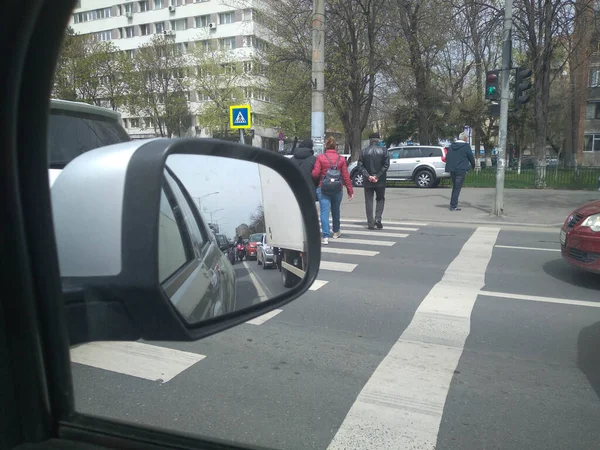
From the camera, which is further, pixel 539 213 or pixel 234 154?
pixel 539 213

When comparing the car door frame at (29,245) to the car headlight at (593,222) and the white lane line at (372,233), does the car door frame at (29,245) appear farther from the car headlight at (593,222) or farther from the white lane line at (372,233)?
the white lane line at (372,233)

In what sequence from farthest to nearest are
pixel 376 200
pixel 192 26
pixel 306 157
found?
1. pixel 192 26
2. pixel 376 200
3. pixel 306 157

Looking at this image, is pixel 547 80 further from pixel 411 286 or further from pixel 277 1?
pixel 411 286

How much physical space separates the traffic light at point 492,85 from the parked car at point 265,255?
11.7 metres

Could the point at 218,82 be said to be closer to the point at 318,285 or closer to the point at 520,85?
the point at 520,85

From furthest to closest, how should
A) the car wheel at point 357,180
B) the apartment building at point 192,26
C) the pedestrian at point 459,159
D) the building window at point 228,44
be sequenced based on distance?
the building window at point 228,44
the apartment building at point 192,26
the car wheel at point 357,180
the pedestrian at point 459,159

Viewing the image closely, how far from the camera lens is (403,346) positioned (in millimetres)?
4031

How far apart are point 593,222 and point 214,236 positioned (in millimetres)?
5926

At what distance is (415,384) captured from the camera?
3.31 meters

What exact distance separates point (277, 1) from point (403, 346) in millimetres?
19743

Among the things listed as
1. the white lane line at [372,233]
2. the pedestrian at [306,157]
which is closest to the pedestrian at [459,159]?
the white lane line at [372,233]

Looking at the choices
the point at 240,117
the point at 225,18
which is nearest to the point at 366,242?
the point at 240,117

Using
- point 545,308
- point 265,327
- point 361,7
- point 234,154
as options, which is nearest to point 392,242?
point 545,308

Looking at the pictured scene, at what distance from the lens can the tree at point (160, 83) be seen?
1538cm
